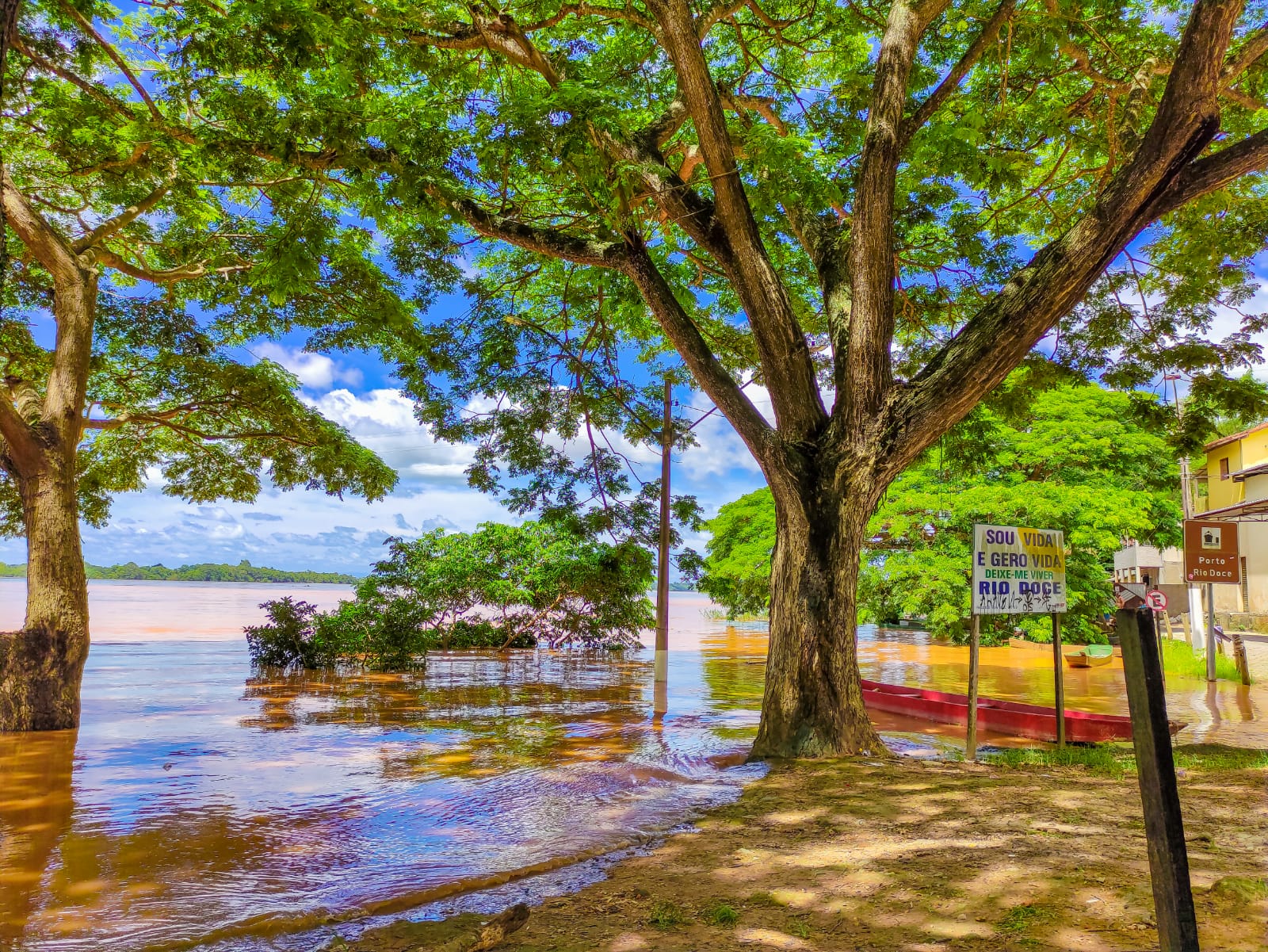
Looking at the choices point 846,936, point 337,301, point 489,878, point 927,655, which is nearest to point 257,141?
point 337,301

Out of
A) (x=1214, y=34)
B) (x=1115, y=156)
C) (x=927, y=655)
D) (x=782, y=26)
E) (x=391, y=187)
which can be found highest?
(x=782, y=26)

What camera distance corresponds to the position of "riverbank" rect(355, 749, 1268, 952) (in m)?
3.25

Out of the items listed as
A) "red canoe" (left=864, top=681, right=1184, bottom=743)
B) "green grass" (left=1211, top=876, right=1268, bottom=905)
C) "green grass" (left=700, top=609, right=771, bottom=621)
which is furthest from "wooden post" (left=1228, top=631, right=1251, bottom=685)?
"green grass" (left=700, top=609, right=771, bottom=621)

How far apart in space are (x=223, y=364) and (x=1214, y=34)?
14.3 metres

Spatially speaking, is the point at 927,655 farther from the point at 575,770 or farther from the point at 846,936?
the point at 846,936

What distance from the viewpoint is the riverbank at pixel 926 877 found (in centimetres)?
325

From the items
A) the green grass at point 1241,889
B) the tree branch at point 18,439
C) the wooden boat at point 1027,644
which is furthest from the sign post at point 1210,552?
the tree branch at point 18,439

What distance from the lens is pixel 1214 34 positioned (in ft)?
19.2

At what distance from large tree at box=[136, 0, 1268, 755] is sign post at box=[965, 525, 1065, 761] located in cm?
109

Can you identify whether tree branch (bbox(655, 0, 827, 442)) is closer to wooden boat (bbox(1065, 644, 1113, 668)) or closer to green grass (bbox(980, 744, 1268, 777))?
green grass (bbox(980, 744, 1268, 777))

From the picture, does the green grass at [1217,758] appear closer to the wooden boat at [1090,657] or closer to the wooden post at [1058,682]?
the wooden post at [1058,682]

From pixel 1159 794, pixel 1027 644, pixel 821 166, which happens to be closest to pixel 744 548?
pixel 1027 644

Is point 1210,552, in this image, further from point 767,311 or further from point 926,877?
point 926,877

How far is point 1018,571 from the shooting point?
7.82 meters
